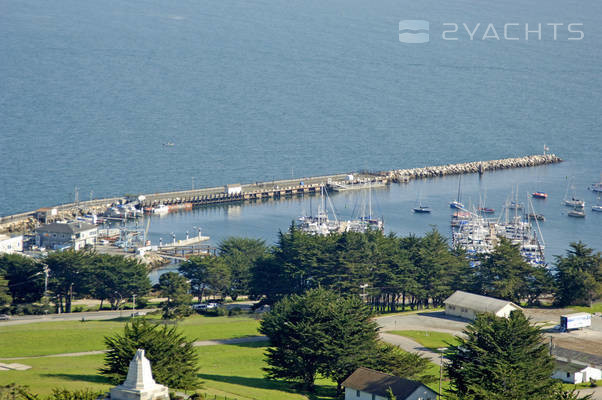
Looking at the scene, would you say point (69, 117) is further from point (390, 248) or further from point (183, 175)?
point (390, 248)

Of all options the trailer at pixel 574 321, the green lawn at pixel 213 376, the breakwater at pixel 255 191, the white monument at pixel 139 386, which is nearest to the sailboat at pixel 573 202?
the breakwater at pixel 255 191

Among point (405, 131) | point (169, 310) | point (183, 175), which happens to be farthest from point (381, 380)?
point (405, 131)

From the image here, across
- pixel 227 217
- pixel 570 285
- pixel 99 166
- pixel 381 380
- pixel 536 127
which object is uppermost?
pixel 536 127

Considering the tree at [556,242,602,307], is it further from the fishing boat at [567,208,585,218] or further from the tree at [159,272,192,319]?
the fishing boat at [567,208,585,218]

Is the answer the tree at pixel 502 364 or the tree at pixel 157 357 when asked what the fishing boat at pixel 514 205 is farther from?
the tree at pixel 157 357

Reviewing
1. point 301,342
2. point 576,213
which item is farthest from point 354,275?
point 576,213

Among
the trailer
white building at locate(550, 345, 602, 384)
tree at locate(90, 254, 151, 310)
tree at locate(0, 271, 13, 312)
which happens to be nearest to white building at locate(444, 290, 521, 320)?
the trailer
